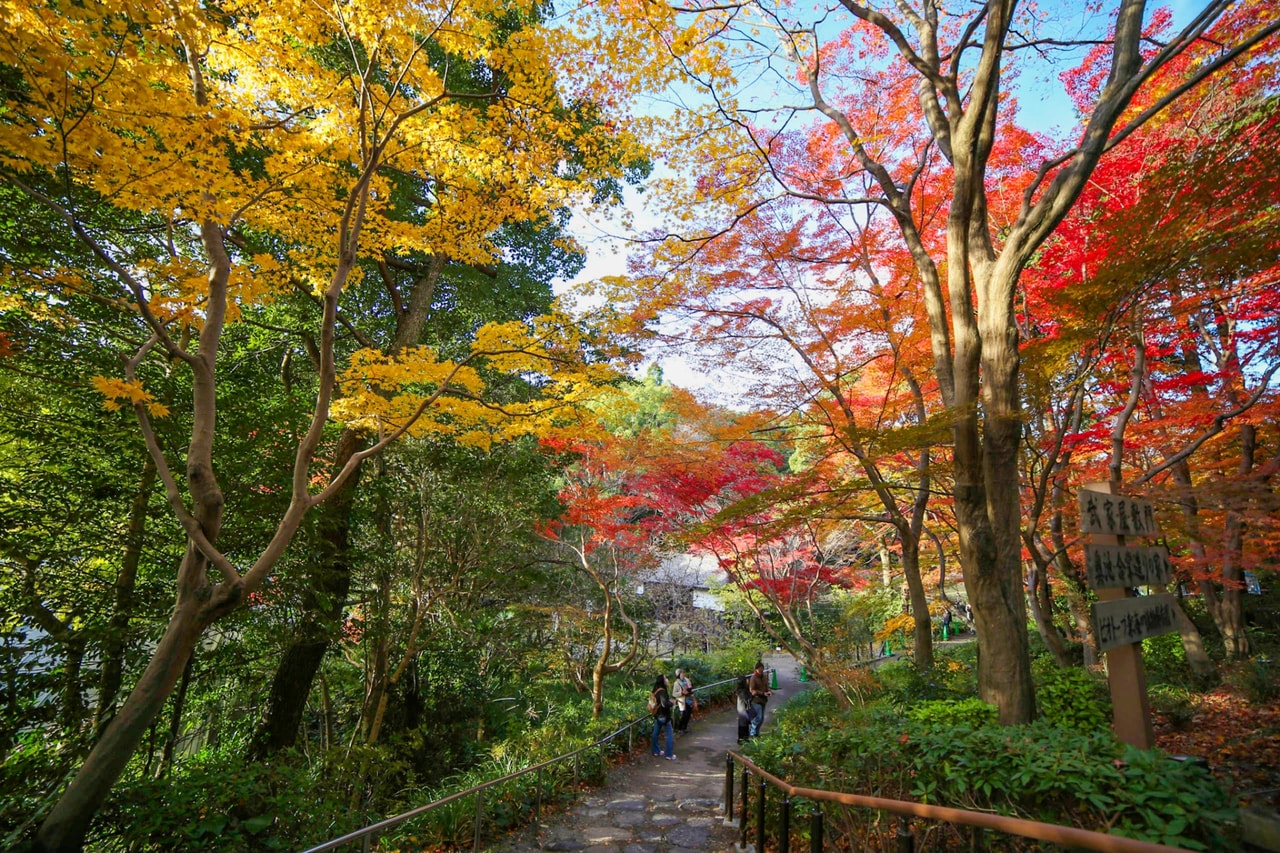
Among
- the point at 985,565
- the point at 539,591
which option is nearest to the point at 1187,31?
the point at 985,565

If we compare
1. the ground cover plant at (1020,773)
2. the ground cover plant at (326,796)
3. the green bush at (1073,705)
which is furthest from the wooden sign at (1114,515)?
the ground cover plant at (326,796)

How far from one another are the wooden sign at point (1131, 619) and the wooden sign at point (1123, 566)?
0.11 meters

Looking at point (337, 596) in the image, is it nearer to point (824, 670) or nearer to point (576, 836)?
point (576, 836)

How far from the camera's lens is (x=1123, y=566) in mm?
3637

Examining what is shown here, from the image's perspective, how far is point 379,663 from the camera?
818 centimetres

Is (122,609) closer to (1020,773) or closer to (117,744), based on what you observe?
(117,744)

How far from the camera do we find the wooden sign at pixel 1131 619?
330 centimetres

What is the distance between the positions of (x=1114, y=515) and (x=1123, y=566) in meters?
0.34

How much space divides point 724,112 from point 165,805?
27.1 ft

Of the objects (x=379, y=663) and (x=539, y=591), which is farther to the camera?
(x=539, y=591)

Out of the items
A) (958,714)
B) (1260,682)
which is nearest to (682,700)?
(958,714)

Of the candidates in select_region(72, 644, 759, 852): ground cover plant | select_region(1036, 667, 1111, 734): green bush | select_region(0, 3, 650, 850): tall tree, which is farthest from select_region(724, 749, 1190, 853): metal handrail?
select_region(72, 644, 759, 852): ground cover plant

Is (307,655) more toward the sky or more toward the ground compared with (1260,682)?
more toward the sky

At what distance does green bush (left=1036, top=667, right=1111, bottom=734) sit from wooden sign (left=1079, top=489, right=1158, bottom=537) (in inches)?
91.3
